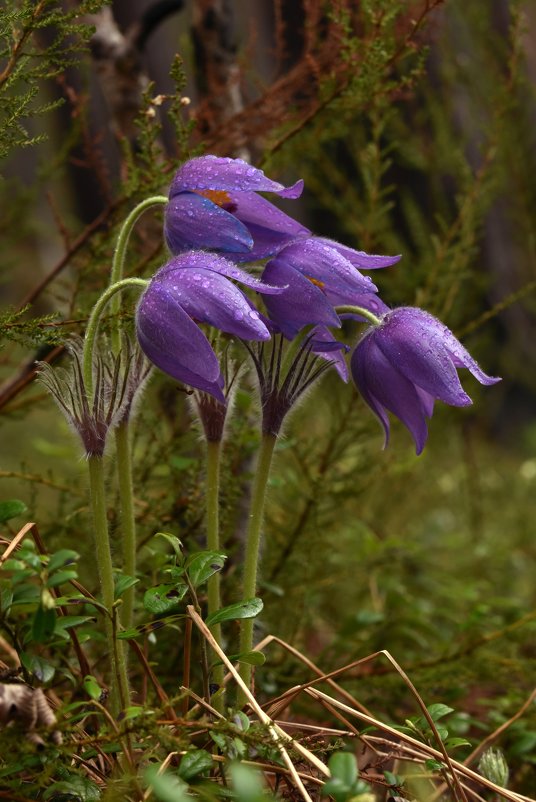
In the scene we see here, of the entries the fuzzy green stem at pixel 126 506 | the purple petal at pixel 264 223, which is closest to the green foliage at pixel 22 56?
the purple petal at pixel 264 223

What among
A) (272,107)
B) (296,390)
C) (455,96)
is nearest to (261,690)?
(296,390)

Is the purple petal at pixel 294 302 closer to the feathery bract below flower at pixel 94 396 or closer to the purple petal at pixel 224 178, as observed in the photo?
the purple petal at pixel 224 178

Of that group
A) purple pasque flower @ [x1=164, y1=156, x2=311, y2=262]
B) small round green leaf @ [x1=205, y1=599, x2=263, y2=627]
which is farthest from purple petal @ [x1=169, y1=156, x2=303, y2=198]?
small round green leaf @ [x1=205, y1=599, x2=263, y2=627]

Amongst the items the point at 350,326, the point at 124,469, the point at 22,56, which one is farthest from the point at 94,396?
the point at 350,326

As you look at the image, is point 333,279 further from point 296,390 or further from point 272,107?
point 272,107

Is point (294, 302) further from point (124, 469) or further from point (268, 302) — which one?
point (124, 469)
